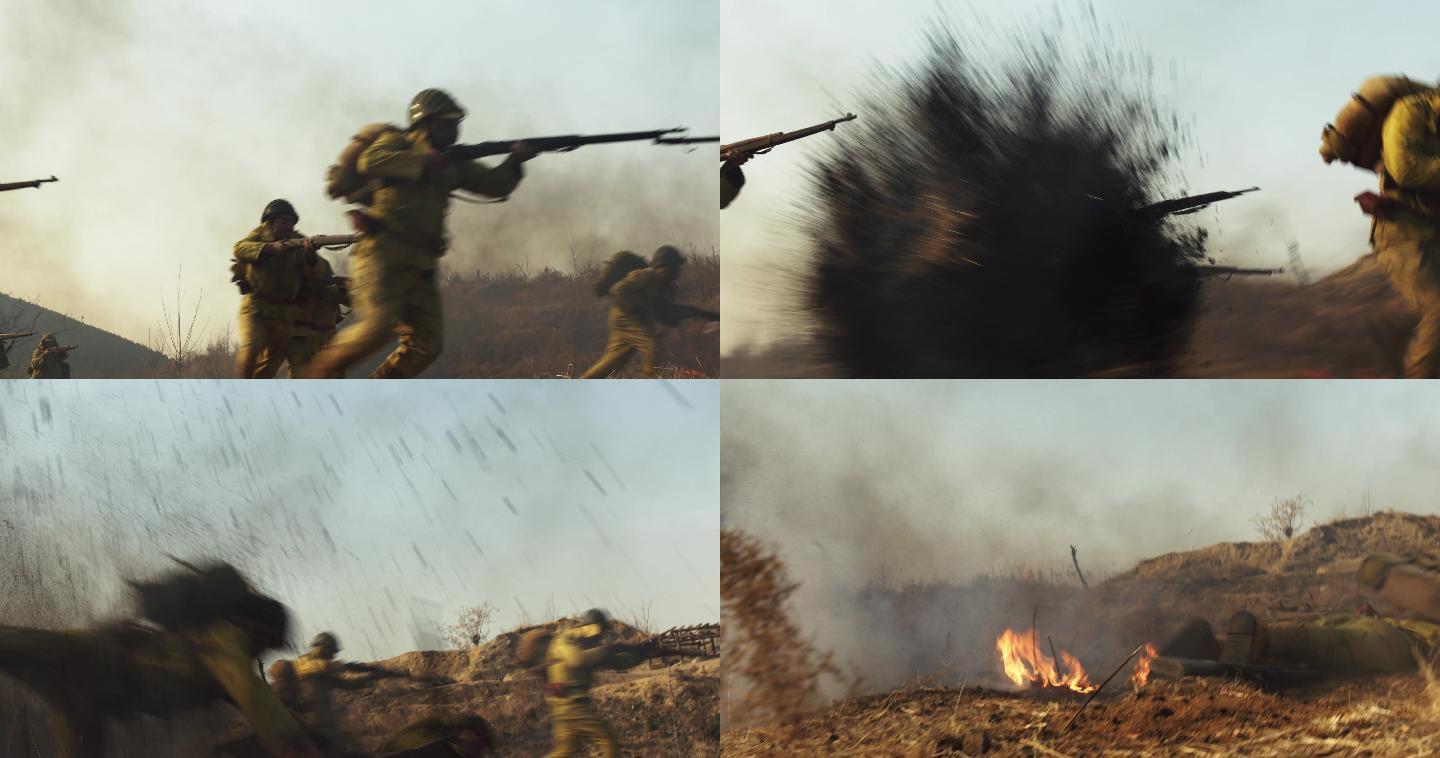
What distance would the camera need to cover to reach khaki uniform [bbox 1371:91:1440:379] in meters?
3.89

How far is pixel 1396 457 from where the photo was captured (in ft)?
13.0

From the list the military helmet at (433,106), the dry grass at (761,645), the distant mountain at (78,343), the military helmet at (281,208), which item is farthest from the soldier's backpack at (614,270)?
the distant mountain at (78,343)

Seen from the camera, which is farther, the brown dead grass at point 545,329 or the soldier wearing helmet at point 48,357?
the soldier wearing helmet at point 48,357

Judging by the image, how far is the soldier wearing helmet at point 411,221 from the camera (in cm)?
386

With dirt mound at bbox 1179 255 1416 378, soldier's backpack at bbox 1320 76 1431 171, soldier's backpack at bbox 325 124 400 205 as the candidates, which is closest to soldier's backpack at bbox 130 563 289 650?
soldier's backpack at bbox 325 124 400 205

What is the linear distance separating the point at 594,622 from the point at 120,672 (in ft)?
5.47

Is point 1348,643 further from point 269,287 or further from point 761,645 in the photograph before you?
point 269,287

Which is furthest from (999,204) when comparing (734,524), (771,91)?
(734,524)

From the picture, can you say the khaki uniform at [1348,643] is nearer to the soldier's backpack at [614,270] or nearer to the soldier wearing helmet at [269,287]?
the soldier's backpack at [614,270]

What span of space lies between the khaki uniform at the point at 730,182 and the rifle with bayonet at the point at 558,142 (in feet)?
0.37

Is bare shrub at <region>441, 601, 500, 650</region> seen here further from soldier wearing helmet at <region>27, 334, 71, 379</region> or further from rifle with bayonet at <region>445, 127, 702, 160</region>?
soldier wearing helmet at <region>27, 334, 71, 379</region>

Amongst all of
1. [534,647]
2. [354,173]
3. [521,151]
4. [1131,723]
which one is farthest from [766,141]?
[1131,723]

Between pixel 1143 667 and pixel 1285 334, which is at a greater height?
pixel 1285 334

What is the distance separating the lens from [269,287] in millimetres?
3941
